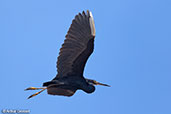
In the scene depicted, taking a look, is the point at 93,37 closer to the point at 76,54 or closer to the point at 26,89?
the point at 76,54

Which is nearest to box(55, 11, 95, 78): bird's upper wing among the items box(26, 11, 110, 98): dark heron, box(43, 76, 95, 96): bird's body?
box(26, 11, 110, 98): dark heron

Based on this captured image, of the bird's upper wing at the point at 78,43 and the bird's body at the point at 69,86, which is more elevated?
the bird's upper wing at the point at 78,43

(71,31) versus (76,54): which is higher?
(71,31)

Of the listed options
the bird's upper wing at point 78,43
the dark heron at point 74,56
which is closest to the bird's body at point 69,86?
the dark heron at point 74,56

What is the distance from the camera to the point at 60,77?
33.6ft

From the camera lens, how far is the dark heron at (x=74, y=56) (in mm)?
9992

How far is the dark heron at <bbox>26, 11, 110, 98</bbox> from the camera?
9.99 meters

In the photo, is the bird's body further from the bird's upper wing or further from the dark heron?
the bird's upper wing

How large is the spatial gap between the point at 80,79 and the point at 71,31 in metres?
1.52

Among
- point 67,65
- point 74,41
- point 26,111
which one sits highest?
point 74,41

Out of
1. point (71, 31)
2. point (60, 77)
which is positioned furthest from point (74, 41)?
point (60, 77)

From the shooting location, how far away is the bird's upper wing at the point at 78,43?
999 centimetres

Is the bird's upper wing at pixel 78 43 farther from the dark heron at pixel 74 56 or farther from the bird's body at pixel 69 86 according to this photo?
the bird's body at pixel 69 86

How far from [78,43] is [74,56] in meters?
0.42
